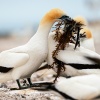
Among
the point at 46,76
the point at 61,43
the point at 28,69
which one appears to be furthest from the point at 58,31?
the point at 46,76

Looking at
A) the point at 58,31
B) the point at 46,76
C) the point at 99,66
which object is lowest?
the point at 46,76

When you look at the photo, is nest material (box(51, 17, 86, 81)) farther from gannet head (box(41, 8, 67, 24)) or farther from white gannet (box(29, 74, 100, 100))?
white gannet (box(29, 74, 100, 100))

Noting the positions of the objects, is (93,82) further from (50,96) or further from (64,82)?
(50,96)

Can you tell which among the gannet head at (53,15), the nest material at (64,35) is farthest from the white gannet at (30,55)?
the nest material at (64,35)

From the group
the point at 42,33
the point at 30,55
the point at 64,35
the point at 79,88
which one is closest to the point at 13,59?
the point at 30,55

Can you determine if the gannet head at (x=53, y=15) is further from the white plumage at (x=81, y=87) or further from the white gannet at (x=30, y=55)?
the white plumage at (x=81, y=87)

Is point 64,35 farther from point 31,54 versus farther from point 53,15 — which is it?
point 31,54

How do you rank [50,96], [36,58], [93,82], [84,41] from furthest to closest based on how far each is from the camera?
[84,41] → [36,58] → [50,96] → [93,82]
